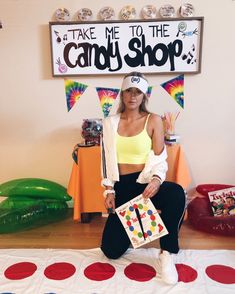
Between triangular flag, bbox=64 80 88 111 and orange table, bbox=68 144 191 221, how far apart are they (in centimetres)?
46

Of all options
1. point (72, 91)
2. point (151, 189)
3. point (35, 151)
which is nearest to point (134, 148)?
point (151, 189)

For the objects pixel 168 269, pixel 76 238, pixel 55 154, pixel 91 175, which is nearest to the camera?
pixel 168 269

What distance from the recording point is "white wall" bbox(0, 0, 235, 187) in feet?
6.75

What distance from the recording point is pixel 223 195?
6.81 ft

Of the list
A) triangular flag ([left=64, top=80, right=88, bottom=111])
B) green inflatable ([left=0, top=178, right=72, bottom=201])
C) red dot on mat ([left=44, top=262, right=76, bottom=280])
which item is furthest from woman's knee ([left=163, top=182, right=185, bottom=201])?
triangular flag ([left=64, top=80, right=88, bottom=111])

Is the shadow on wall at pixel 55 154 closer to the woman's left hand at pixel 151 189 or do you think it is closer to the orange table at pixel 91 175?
the orange table at pixel 91 175

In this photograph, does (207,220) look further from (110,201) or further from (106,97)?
(106,97)

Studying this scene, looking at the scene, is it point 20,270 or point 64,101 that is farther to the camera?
point 64,101

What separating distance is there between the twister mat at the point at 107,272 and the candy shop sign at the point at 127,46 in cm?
130

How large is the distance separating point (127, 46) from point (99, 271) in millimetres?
1532

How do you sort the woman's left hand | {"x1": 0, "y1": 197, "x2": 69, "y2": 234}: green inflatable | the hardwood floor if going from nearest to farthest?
the woman's left hand → the hardwood floor → {"x1": 0, "y1": 197, "x2": 69, "y2": 234}: green inflatable

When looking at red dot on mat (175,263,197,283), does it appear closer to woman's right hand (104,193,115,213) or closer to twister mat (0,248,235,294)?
twister mat (0,248,235,294)

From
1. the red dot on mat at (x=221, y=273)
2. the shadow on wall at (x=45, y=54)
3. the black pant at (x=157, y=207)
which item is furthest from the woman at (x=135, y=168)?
the shadow on wall at (x=45, y=54)

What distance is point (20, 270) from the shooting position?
4.94 ft
